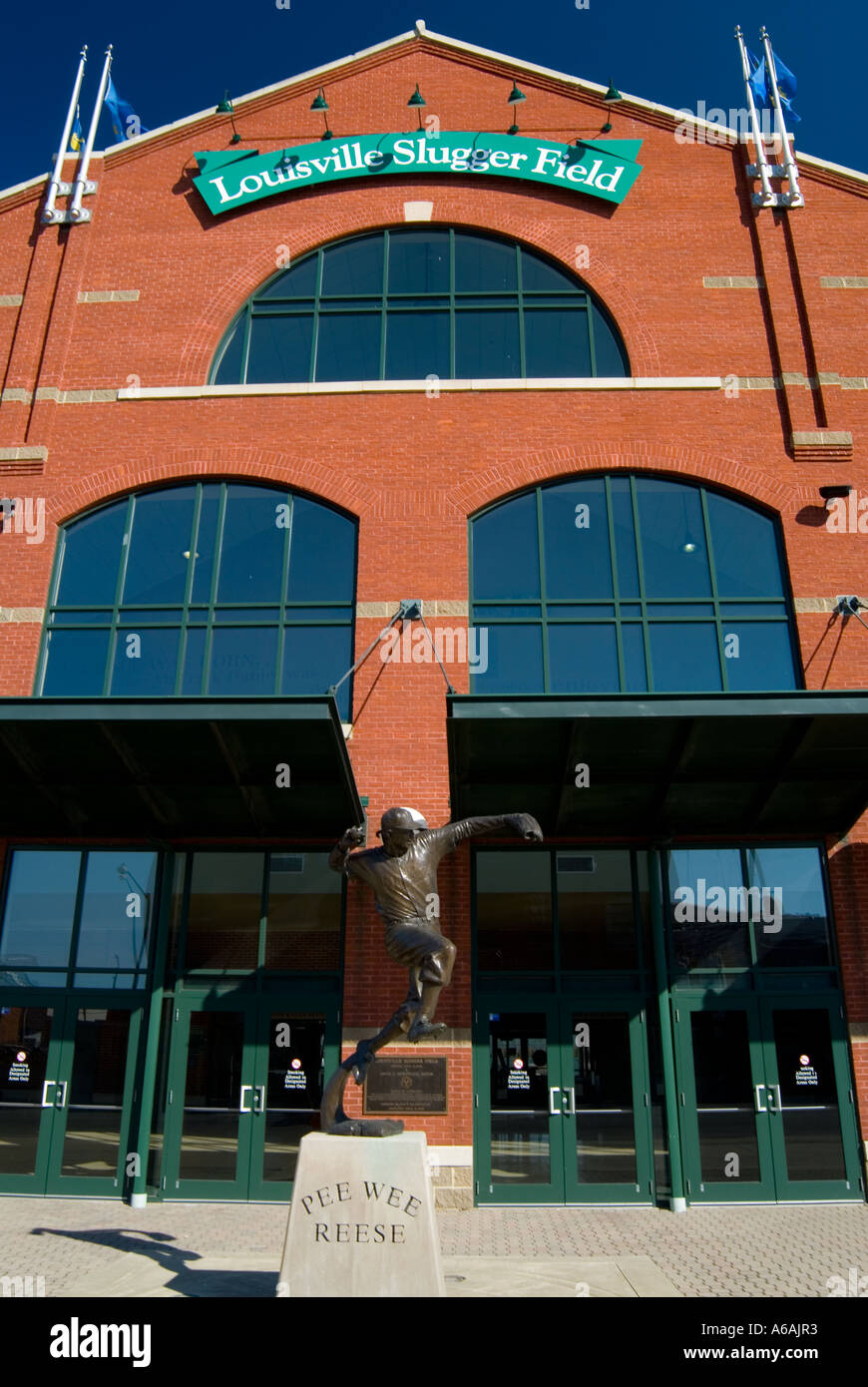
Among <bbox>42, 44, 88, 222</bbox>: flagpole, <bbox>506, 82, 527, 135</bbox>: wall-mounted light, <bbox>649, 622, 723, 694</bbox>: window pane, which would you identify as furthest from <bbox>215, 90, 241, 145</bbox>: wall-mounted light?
<bbox>649, 622, 723, 694</bbox>: window pane

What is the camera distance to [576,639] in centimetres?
1309

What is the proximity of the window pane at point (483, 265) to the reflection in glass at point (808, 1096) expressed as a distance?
37.1 ft

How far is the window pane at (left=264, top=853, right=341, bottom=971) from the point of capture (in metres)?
12.1

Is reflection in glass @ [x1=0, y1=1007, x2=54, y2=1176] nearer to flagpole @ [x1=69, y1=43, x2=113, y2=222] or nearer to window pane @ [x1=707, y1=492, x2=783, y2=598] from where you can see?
window pane @ [x1=707, y1=492, x2=783, y2=598]

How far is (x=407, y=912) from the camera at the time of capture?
761 centimetres

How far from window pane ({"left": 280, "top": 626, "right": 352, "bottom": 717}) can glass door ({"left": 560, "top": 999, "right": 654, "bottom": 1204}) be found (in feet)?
16.9

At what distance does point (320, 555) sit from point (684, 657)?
5.18 m

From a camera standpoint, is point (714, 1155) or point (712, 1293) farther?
point (714, 1155)

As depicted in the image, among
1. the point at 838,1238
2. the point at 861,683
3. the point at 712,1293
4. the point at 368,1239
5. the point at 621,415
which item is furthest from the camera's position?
the point at 621,415

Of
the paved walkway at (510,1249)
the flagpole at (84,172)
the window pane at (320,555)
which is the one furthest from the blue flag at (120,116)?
the paved walkway at (510,1249)

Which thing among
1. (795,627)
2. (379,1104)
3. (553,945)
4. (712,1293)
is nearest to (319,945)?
(379,1104)

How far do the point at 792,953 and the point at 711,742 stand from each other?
317cm

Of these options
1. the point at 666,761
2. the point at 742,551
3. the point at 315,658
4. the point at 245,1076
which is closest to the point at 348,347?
the point at 315,658

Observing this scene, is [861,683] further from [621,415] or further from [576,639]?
[621,415]
